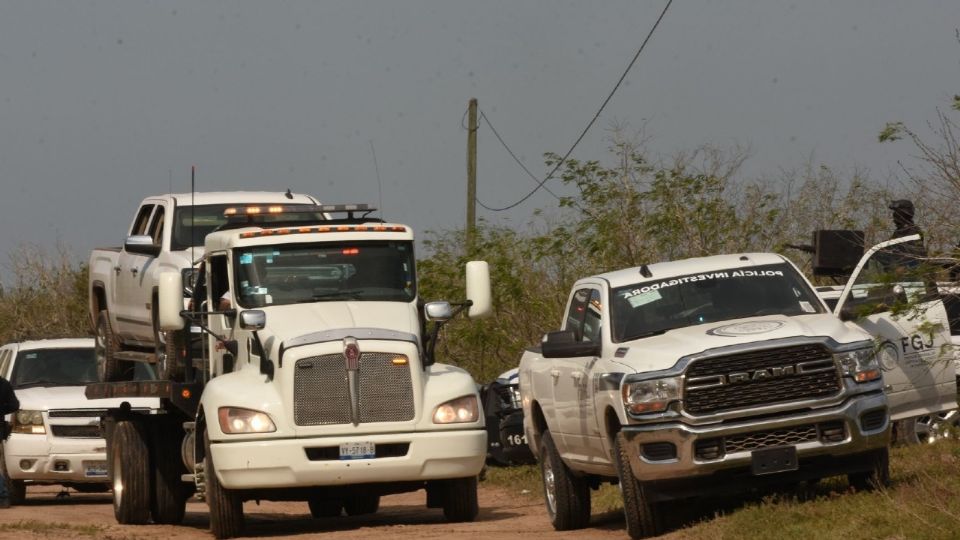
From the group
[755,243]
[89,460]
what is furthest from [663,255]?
[89,460]

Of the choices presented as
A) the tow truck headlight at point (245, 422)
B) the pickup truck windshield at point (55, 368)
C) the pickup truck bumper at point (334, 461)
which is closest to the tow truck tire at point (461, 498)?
the pickup truck bumper at point (334, 461)

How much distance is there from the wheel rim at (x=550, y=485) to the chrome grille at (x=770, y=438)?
2.75m

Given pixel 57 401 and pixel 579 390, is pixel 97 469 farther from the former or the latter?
pixel 579 390

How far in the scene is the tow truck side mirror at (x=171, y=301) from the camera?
1573 centimetres

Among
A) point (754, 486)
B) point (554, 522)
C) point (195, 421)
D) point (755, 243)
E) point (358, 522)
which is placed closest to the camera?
point (754, 486)

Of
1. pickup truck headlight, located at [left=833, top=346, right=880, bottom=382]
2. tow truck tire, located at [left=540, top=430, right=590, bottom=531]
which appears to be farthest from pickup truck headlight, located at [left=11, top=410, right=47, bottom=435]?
pickup truck headlight, located at [left=833, top=346, right=880, bottom=382]

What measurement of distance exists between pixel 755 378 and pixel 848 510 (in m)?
1.10

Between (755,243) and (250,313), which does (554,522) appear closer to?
(250,313)

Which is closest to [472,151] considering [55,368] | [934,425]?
[55,368]

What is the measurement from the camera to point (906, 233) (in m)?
15.1

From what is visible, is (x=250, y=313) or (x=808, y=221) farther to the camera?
(x=808, y=221)

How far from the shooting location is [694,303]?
13.8 m

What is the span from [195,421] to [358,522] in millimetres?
2225

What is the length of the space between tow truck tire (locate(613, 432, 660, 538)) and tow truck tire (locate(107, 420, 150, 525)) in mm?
6600
